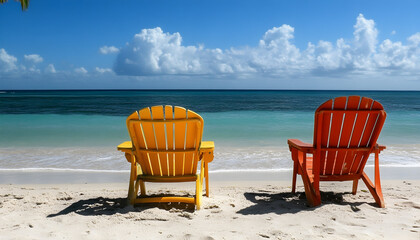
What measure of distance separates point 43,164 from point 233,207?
14.0ft

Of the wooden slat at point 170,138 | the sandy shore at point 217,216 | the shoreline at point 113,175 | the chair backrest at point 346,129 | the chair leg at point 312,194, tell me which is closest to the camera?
the sandy shore at point 217,216

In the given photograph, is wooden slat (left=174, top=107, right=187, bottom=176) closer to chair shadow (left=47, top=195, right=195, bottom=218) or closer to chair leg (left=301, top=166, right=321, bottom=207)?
chair shadow (left=47, top=195, right=195, bottom=218)

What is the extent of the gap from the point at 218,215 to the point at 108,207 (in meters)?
1.12

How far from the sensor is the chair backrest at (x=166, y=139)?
3242 mm

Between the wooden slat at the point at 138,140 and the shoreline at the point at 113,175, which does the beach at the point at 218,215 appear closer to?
the wooden slat at the point at 138,140

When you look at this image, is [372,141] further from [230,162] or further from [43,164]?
[43,164]

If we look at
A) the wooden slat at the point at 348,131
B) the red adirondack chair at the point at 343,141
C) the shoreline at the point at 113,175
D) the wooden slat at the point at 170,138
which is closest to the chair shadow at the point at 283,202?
the red adirondack chair at the point at 343,141

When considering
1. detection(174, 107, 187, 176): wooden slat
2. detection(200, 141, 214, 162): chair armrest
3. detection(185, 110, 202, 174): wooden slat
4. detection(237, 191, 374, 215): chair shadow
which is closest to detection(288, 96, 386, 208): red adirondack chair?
detection(237, 191, 374, 215): chair shadow

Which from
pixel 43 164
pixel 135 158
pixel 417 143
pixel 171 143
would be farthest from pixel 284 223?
pixel 417 143

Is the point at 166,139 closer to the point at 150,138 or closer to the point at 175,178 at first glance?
the point at 150,138

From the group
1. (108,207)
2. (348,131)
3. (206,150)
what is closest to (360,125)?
(348,131)

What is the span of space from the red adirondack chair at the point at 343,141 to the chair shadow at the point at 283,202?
178 millimetres

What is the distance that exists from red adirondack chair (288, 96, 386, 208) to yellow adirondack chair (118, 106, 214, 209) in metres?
1.06

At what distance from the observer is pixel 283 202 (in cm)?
358
